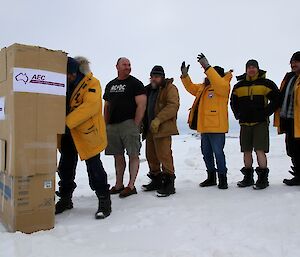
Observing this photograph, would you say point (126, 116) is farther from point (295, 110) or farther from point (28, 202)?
point (295, 110)

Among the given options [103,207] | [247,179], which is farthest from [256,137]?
[103,207]

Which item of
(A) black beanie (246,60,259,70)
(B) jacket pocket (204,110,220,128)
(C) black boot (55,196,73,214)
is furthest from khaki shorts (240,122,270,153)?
(C) black boot (55,196,73,214)

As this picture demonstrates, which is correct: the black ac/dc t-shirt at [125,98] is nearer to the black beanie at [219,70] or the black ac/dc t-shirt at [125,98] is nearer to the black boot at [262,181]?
the black beanie at [219,70]

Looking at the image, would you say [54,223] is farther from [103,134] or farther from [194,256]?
[194,256]

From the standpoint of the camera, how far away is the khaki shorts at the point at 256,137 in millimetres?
4656

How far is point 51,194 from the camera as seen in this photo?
3.33m

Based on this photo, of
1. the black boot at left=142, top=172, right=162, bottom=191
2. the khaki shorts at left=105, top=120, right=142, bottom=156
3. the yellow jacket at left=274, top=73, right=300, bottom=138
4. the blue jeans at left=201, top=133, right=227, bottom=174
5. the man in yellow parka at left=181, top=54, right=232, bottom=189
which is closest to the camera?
the yellow jacket at left=274, top=73, right=300, bottom=138

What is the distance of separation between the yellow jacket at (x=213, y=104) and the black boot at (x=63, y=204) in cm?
200

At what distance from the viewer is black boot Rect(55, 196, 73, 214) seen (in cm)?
393

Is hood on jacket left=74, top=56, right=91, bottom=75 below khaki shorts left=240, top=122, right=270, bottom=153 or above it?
above

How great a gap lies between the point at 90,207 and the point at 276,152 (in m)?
8.24

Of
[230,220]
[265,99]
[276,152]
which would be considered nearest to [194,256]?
[230,220]

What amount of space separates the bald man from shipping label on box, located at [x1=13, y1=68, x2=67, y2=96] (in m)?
1.29

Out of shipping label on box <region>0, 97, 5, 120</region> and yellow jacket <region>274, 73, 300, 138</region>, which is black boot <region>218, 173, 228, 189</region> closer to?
yellow jacket <region>274, 73, 300, 138</region>
